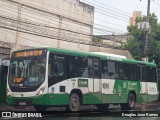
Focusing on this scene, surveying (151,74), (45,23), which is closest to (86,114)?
(151,74)

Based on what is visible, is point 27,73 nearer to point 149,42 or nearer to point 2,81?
point 2,81

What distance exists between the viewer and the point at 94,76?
17.8 metres

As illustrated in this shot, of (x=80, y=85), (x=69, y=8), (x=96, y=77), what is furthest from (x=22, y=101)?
(x=69, y=8)

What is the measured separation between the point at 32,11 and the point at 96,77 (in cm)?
1170

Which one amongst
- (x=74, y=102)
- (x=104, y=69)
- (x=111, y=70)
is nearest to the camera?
(x=74, y=102)

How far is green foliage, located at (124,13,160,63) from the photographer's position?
33125mm

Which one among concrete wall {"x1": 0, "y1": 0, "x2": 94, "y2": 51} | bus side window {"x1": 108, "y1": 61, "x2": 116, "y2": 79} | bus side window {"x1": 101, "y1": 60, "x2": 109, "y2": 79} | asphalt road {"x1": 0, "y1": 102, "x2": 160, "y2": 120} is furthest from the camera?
concrete wall {"x1": 0, "y1": 0, "x2": 94, "y2": 51}

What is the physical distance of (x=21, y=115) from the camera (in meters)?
13.6

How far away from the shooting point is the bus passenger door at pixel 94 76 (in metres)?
17.5

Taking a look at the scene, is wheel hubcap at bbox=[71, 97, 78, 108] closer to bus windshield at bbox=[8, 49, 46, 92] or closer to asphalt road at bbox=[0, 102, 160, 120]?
asphalt road at bbox=[0, 102, 160, 120]

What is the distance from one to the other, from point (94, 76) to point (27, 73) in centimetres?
396

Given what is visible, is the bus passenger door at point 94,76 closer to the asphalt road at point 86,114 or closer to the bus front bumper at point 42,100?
the asphalt road at point 86,114

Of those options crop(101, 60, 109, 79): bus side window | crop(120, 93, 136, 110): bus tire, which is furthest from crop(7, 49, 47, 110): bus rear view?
crop(120, 93, 136, 110): bus tire

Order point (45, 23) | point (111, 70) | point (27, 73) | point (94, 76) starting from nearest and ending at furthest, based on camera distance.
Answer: point (27, 73), point (94, 76), point (111, 70), point (45, 23)
